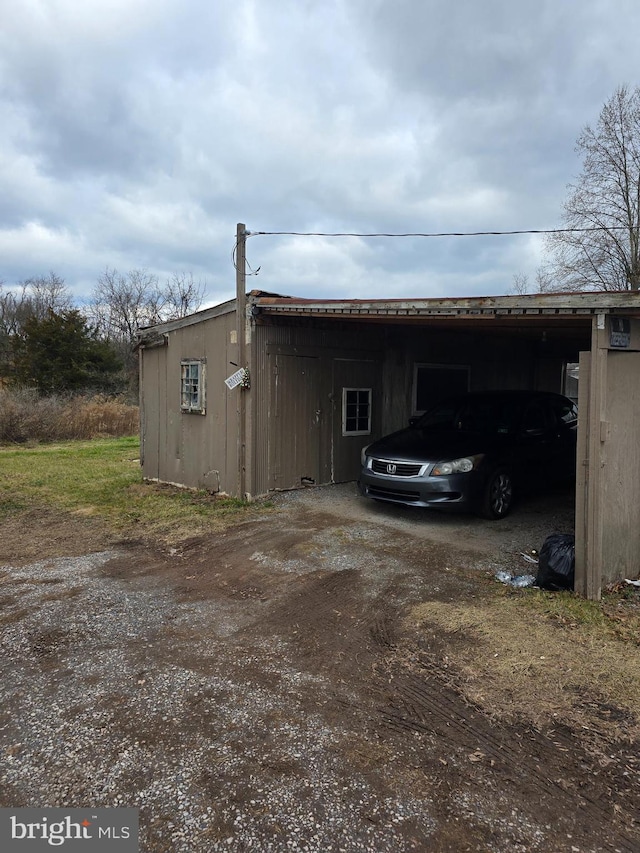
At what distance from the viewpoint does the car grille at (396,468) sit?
7031mm

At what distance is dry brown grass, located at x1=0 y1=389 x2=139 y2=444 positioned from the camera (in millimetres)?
18000

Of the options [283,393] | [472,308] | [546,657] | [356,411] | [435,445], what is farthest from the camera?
[356,411]

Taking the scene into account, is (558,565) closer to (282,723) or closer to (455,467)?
(455,467)

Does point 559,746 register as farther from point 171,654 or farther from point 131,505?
point 131,505

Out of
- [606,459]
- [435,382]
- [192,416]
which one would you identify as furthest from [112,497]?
[606,459]

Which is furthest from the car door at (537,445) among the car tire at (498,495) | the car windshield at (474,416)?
the car tire at (498,495)

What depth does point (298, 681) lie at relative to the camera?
3.52m

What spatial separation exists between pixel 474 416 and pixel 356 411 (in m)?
2.14

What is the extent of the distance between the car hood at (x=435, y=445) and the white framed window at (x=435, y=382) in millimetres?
2268

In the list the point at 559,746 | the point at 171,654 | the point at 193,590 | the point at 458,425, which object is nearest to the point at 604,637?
the point at 559,746

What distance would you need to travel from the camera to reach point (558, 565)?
5.01 metres

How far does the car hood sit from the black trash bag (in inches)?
75.4

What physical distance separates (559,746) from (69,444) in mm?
17594

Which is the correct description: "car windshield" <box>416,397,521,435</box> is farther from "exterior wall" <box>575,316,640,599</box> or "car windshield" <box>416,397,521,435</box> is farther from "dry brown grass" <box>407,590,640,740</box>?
A: "dry brown grass" <box>407,590,640,740</box>
